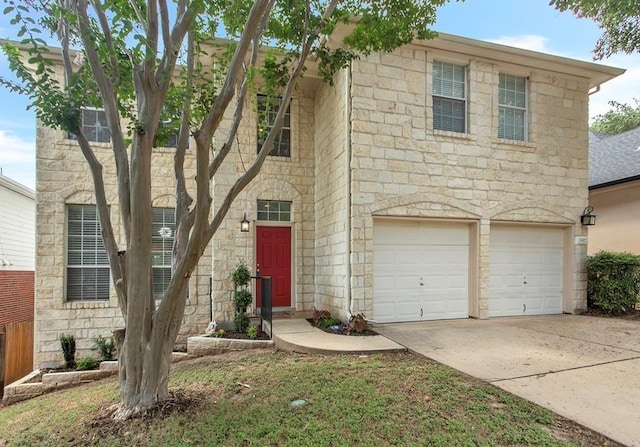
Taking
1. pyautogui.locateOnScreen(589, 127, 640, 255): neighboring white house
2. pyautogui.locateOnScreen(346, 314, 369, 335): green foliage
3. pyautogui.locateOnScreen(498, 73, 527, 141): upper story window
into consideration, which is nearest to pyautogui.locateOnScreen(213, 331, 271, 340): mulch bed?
pyautogui.locateOnScreen(346, 314, 369, 335): green foliage

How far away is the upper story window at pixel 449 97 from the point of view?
7.55 metres

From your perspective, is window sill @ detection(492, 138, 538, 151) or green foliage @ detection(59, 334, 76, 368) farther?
window sill @ detection(492, 138, 538, 151)

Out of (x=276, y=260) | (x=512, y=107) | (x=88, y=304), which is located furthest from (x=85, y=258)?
(x=512, y=107)

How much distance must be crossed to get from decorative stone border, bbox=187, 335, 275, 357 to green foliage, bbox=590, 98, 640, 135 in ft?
77.4

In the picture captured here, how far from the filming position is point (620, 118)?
68.4ft

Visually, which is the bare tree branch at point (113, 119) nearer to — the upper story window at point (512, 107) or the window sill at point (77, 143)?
the window sill at point (77, 143)

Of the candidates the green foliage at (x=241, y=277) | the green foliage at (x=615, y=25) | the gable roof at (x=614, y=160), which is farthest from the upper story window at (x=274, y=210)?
the gable roof at (x=614, y=160)

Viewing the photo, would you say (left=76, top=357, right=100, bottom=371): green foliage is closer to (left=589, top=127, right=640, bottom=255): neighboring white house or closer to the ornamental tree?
the ornamental tree

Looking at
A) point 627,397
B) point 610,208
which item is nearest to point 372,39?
point 627,397

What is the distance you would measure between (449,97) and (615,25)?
5431mm

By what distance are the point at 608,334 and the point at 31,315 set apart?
13977 mm

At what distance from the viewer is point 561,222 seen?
27.1 ft

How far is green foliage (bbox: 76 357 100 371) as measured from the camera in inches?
264

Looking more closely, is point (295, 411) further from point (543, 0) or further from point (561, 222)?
point (543, 0)
